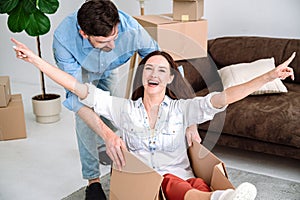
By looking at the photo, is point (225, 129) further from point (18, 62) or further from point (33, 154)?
point (18, 62)

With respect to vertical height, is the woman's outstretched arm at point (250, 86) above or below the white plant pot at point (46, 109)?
above

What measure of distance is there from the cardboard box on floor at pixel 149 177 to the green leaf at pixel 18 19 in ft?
5.89

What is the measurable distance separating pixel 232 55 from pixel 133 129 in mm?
1611

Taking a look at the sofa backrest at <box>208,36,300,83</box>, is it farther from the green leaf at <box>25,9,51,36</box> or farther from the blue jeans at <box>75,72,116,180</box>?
the blue jeans at <box>75,72,116,180</box>

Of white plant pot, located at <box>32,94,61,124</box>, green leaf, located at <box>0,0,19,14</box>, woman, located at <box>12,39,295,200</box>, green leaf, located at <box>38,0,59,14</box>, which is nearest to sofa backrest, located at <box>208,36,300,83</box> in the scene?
green leaf, located at <box>38,0,59,14</box>

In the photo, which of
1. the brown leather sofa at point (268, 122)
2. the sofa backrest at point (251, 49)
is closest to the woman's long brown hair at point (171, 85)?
the brown leather sofa at point (268, 122)

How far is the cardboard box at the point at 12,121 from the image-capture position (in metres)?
2.97

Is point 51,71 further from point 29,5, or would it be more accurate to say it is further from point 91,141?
point 29,5

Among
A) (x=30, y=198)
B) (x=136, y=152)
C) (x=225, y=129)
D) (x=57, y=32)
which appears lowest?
(x=30, y=198)

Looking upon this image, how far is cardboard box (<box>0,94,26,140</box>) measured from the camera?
2.97 meters

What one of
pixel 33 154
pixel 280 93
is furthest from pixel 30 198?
pixel 280 93

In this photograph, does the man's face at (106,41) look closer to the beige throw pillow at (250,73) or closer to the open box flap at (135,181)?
the open box flap at (135,181)

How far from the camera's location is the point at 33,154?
2.80 meters

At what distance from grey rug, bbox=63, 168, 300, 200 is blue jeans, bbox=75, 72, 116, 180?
0.50 feet
